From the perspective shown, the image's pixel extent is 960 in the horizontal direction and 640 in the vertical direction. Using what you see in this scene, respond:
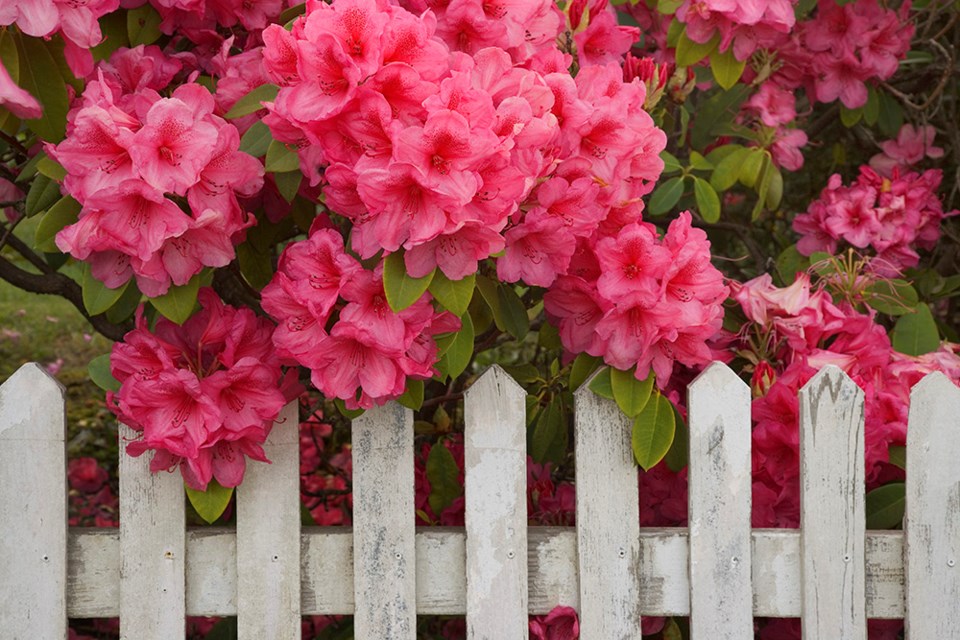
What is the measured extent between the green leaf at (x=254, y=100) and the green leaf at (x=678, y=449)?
77 centimetres

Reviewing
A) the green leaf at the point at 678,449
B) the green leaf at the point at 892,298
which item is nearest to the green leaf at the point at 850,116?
the green leaf at the point at 892,298

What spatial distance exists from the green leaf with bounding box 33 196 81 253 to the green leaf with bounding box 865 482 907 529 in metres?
1.29

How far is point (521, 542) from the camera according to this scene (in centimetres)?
176

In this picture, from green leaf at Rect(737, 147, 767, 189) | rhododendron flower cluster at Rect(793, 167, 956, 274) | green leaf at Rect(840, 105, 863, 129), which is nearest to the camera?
green leaf at Rect(737, 147, 767, 189)

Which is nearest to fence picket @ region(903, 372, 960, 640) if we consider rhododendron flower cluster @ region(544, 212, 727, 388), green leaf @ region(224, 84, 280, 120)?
rhododendron flower cluster @ region(544, 212, 727, 388)

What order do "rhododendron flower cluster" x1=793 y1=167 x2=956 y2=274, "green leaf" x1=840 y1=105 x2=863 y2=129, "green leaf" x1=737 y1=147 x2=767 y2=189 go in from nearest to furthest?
"green leaf" x1=737 y1=147 x2=767 y2=189
"rhododendron flower cluster" x1=793 y1=167 x2=956 y2=274
"green leaf" x1=840 y1=105 x2=863 y2=129

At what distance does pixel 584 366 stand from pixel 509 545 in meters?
0.29

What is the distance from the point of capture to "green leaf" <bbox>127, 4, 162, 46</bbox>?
1.72 meters

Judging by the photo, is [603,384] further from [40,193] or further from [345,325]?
[40,193]

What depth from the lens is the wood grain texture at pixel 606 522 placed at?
5.76ft

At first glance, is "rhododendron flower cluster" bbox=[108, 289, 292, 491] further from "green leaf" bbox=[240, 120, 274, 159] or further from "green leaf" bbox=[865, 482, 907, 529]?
"green leaf" bbox=[865, 482, 907, 529]

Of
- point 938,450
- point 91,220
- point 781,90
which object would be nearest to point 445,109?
point 91,220

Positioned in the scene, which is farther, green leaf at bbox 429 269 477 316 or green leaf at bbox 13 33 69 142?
green leaf at bbox 13 33 69 142

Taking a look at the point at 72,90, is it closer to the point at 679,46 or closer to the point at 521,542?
the point at 521,542
